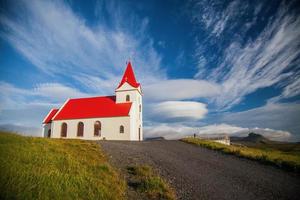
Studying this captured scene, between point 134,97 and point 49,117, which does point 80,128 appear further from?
point 134,97

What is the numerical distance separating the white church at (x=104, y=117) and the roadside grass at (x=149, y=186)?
84.9 ft

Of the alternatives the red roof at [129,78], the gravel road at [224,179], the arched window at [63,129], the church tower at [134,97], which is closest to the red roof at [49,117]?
the arched window at [63,129]

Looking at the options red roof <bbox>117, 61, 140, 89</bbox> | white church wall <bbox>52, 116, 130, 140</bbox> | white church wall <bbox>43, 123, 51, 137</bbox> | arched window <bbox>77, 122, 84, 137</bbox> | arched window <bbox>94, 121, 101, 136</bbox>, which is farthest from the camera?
white church wall <bbox>43, 123, 51, 137</bbox>

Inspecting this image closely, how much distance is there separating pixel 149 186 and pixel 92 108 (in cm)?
3300

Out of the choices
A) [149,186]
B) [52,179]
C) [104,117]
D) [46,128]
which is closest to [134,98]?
[104,117]

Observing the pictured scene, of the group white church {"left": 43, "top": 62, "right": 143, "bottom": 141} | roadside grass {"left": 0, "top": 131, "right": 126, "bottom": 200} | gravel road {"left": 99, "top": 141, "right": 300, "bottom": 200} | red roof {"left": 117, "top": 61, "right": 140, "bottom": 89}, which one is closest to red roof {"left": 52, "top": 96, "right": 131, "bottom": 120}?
white church {"left": 43, "top": 62, "right": 143, "bottom": 141}

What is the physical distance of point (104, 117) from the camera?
35594 mm

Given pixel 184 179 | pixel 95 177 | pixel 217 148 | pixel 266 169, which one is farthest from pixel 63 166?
pixel 217 148

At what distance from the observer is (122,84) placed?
1563 inches

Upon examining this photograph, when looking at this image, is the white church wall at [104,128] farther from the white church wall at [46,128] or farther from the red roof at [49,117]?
the red roof at [49,117]

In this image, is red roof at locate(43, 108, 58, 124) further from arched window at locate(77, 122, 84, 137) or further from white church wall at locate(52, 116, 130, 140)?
arched window at locate(77, 122, 84, 137)

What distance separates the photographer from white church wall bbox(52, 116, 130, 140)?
34.3 m

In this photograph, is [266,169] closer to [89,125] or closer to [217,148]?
[217,148]

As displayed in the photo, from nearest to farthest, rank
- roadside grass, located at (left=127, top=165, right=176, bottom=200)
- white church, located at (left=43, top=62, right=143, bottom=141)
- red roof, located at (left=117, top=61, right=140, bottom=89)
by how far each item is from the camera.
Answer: roadside grass, located at (left=127, top=165, right=176, bottom=200), white church, located at (left=43, top=62, right=143, bottom=141), red roof, located at (left=117, top=61, right=140, bottom=89)
